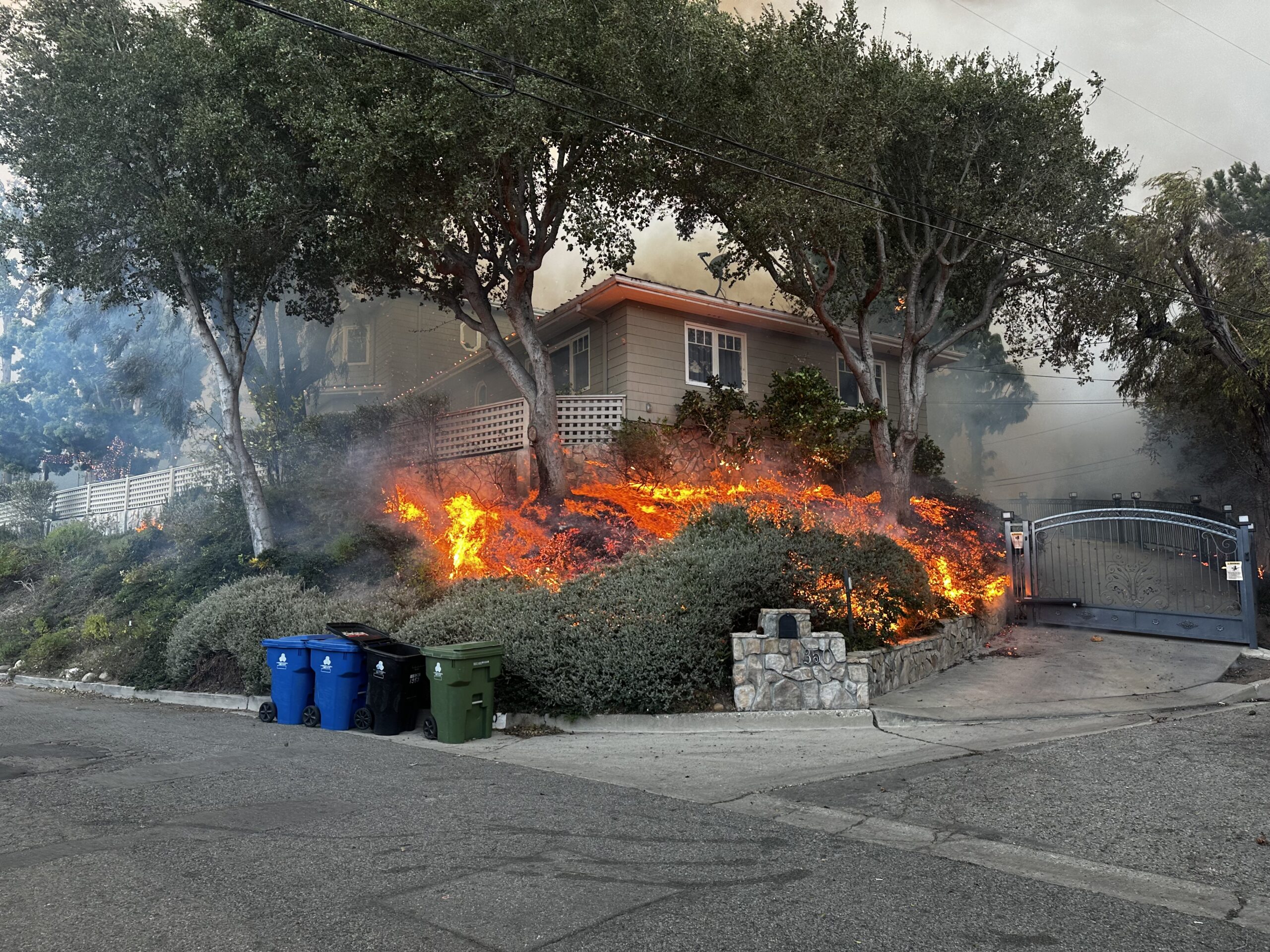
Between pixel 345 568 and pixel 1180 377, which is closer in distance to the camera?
pixel 345 568

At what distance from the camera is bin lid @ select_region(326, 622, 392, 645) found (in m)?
10.3

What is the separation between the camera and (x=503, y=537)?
15266 millimetres

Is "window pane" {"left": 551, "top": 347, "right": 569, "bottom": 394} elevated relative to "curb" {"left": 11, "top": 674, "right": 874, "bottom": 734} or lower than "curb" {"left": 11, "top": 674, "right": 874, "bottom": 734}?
elevated

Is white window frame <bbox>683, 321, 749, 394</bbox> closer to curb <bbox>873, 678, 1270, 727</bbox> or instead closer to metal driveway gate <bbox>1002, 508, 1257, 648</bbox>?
metal driveway gate <bbox>1002, 508, 1257, 648</bbox>

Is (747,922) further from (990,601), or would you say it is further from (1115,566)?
(1115,566)

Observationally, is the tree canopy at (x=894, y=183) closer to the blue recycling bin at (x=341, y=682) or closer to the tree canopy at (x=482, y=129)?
the tree canopy at (x=482, y=129)

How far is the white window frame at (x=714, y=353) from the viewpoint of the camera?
68.6ft

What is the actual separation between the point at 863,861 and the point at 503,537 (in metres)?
10.8

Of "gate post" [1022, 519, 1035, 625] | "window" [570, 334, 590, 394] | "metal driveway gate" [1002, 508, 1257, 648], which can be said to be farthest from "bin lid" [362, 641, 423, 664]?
"window" [570, 334, 590, 394]

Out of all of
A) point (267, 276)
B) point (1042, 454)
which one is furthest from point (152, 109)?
point (1042, 454)

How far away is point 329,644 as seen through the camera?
10.4 m

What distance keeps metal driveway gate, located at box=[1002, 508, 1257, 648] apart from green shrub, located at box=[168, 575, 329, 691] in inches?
475

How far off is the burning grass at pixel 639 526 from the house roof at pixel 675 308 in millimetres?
4625

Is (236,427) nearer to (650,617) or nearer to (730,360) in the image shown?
(730,360)
